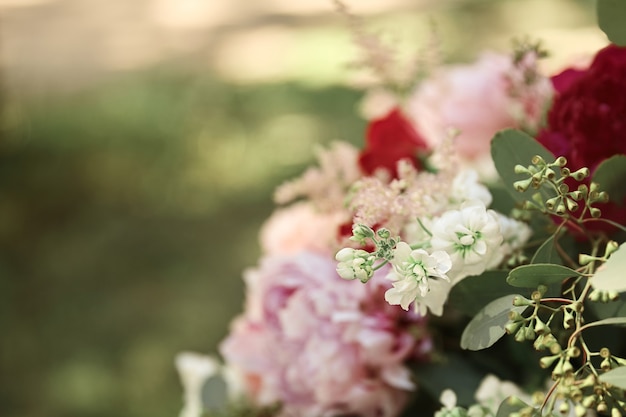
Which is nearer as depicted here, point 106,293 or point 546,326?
point 546,326

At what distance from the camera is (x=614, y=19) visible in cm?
48

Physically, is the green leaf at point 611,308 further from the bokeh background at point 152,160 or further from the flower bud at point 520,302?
the bokeh background at point 152,160

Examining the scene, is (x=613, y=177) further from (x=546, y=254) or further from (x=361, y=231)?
(x=361, y=231)

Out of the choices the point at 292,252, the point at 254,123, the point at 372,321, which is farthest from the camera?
the point at 254,123

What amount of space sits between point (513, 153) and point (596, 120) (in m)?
0.07

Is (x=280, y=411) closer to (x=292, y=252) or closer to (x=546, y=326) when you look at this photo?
(x=292, y=252)

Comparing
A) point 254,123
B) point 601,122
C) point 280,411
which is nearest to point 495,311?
point 601,122

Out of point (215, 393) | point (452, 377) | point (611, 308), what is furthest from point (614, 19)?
point (215, 393)

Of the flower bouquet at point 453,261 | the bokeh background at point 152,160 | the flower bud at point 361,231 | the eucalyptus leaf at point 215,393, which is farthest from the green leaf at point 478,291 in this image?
the bokeh background at point 152,160

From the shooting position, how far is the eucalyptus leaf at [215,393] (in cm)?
71

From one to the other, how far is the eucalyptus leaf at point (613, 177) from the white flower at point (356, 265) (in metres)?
0.16

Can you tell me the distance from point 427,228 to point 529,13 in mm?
3355

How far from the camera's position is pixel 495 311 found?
45 cm

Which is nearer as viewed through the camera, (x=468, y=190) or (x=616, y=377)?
(x=616, y=377)
